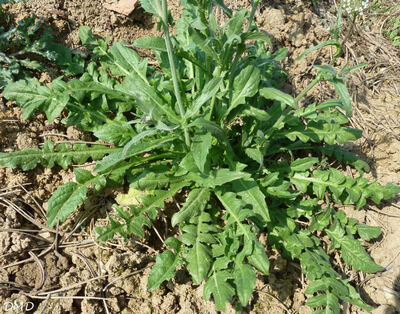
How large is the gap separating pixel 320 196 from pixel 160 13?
185 cm

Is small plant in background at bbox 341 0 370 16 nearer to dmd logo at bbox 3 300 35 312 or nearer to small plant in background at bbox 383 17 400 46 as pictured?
small plant in background at bbox 383 17 400 46

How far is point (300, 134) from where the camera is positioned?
114 inches

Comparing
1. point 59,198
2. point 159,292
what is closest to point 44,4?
point 59,198

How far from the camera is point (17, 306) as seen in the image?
2309 millimetres

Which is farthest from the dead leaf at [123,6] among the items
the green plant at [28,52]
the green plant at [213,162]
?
the green plant at [28,52]

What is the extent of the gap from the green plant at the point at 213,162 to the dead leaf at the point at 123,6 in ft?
2.02

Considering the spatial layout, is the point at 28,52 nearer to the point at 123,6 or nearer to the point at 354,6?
the point at 123,6

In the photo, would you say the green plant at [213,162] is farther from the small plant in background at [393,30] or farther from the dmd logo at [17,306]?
the small plant in background at [393,30]

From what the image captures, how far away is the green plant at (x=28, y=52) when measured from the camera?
3158 millimetres

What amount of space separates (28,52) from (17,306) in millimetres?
2279

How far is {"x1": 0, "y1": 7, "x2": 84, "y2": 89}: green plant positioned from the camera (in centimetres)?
316

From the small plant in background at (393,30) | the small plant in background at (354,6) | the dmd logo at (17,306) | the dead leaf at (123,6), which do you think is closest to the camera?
the dmd logo at (17,306)

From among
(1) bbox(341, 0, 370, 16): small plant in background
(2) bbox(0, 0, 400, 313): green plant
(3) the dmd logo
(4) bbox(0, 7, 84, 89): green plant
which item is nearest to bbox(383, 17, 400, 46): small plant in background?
(1) bbox(341, 0, 370, 16): small plant in background

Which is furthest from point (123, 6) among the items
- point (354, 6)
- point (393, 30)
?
point (393, 30)
